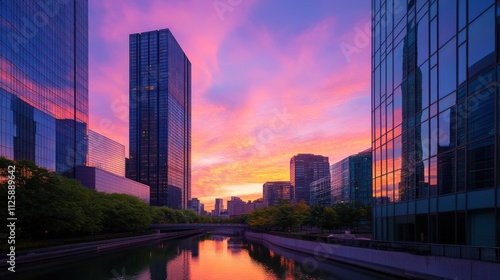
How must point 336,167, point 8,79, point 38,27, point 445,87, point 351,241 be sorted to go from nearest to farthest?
point 445,87 → point 351,241 → point 8,79 → point 38,27 → point 336,167

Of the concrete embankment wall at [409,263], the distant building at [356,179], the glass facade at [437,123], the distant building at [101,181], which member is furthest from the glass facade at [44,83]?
the distant building at [356,179]

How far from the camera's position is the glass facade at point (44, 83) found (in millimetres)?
79125

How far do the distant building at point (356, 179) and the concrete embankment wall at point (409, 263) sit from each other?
10505 cm

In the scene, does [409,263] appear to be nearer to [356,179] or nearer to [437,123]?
[437,123]

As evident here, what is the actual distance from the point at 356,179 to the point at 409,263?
444 feet

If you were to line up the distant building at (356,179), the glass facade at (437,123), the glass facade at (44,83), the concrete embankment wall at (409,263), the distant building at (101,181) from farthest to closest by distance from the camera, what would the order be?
the distant building at (356,179), the distant building at (101,181), the glass facade at (44,83), the glass facade at (437,123), the concrete embankment wall at (409,263)

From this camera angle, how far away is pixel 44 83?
96.2 metres

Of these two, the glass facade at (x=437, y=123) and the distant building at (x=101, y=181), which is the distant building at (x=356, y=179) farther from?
the glass facade at (x=437, y=123)

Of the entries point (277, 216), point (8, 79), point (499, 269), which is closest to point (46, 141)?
point (8, 79)

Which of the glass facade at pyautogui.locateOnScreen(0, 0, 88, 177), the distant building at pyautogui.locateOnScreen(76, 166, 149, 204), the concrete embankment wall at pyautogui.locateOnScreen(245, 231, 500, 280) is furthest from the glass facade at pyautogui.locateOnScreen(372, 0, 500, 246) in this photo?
the distant building at pyautogui.locateOnScreen(76, 166, 149, 204)

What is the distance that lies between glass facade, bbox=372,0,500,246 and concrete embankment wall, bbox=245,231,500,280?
10.1ft

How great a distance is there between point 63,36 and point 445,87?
102m

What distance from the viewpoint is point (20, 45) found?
8412cm

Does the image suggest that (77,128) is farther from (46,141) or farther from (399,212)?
(399,212)
